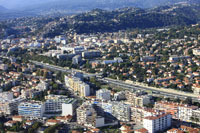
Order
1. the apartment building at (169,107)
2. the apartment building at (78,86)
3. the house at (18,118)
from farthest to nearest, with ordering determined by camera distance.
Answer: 1. the apartment building at (78,86)
2. the house at (18,118)
3. the apartment building at (169,107)

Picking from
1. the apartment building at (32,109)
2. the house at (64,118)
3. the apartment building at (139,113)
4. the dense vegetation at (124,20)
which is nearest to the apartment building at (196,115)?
the apartment building at (139,113)

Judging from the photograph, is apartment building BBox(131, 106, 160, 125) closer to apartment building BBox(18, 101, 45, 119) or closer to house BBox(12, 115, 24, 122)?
apartment building BBox(18, 101, 45, 119)

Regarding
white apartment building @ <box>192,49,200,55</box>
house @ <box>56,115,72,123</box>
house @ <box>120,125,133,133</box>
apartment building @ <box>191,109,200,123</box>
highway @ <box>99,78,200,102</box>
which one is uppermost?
white apartment building @ <box>192,49,200,55</box>

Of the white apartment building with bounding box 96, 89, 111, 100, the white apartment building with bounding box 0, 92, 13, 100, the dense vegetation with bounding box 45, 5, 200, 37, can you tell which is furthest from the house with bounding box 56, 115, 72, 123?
the dense vegetation with bounding box 45, 5, 200, 37

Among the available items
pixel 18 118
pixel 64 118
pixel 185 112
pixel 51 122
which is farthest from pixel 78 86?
pixel 185 112

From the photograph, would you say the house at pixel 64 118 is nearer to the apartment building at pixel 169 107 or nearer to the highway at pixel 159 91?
the apartment building at pixel 169 107

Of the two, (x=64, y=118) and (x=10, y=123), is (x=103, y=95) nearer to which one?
(x=64, y=118)
